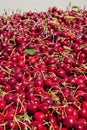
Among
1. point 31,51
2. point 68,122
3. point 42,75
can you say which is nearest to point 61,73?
point 42,75

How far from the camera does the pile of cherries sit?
179cm

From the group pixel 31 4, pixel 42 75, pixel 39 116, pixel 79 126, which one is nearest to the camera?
pixel 79 126

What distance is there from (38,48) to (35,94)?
0.92 metres

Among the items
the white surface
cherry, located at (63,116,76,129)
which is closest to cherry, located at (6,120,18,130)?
cherry, located at (63,116,76,129)

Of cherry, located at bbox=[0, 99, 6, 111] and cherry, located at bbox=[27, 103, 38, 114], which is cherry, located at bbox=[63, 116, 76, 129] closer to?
cherry, located at bbox=[27, 103, 38, 114]

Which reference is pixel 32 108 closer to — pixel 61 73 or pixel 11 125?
pixel 11 125

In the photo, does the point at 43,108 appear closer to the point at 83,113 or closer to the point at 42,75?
the point at 83,113

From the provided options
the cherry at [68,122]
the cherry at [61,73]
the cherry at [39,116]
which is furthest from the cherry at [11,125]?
the cherry at [61,73]

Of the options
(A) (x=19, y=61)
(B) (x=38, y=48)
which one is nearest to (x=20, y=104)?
(A) (x=19, y=61)

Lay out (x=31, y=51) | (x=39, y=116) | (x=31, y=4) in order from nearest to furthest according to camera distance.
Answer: (x=39, y=116) → (x=31, y=51) → (x=31, y=4)

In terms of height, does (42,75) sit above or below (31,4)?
above

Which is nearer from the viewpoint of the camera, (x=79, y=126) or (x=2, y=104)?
(x=79, y=126)

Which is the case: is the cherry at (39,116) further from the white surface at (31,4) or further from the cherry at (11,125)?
the white surface at (31,4)

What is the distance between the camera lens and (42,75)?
226 cm
